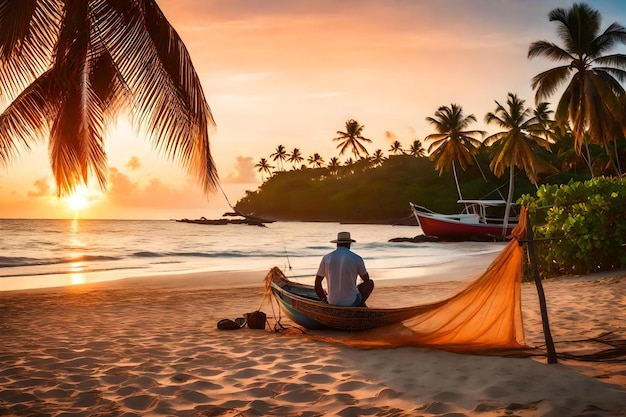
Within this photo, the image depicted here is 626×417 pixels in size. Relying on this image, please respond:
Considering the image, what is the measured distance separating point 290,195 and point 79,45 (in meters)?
107

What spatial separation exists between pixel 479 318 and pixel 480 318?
0.04 feet

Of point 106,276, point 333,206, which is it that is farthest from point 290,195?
point 106,276

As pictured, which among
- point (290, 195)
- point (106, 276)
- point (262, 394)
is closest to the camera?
point (262, 394)

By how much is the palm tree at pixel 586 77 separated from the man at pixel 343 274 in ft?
74.6

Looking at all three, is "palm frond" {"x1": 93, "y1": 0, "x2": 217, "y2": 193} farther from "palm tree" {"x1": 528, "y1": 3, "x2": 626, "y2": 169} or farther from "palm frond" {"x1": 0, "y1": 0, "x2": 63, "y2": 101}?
"palm tree" {"x1": 528, "y1": 3, "x2": 626, "y2": 169}

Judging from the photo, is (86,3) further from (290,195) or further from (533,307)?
(290,195)

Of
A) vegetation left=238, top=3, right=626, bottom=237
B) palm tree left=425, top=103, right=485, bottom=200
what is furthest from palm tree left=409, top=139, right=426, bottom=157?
palm tree left=425, top=103, right=485, bottom=200

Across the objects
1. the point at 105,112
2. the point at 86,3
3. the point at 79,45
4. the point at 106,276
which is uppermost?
the point at 86,3

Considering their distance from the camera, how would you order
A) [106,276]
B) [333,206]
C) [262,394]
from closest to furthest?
1. [262,394]
2. [106,276]
3. [333,206]

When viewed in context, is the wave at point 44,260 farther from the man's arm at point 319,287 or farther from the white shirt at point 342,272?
the white shirt at point 342,272

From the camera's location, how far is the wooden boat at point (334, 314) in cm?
652

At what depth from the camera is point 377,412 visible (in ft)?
13.5

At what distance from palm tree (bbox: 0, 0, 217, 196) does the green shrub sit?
6.94 metres

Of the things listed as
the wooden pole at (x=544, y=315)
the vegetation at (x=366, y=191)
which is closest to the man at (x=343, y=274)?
the wooden pole at (x=544, y=315)
